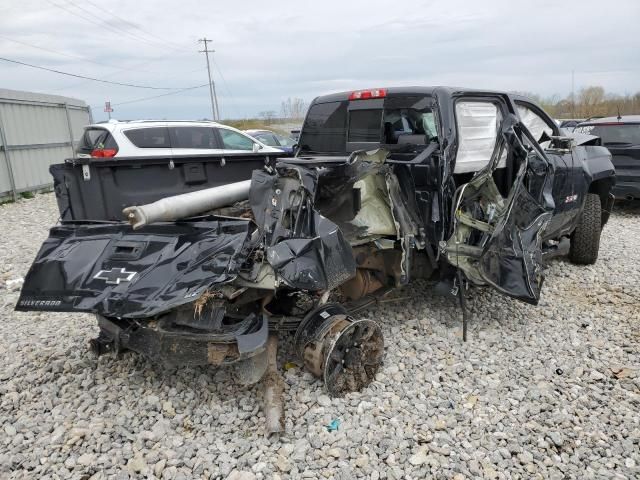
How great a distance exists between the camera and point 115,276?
123 inches

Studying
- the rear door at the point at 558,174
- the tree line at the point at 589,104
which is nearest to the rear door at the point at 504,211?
the rear door at the point at 558,174

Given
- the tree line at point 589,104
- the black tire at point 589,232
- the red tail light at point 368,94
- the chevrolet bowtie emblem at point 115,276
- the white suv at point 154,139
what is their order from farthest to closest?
1. the tree line at point 589,104
2. the white suv at point 154,139
3. the black tire at point 589,232
4. the red tail light at point 368,94
5. the chevrolet bowtie emblem at point 115,276

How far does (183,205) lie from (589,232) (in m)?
4.87

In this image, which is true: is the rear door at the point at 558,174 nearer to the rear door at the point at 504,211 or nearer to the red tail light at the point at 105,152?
the rear door at the point at 504,211

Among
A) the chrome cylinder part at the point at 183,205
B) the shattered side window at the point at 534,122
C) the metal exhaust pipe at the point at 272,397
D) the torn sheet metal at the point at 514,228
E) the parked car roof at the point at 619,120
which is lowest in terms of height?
the metal exhaust pipe at the point at 272,397

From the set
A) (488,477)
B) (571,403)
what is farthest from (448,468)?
(571,403)

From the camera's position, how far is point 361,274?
408 cm

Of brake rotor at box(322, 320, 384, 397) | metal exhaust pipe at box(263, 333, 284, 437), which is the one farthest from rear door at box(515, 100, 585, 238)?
metal exhaust pipe at box(263, 333, 284, 437)

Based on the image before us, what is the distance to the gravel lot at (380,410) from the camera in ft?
8.95

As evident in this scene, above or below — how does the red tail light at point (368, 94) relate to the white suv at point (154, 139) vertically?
above

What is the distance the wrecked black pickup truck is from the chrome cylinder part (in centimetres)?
1

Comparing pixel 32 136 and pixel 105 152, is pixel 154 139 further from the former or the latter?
pixel 32 136

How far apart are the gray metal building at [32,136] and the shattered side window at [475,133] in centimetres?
1205

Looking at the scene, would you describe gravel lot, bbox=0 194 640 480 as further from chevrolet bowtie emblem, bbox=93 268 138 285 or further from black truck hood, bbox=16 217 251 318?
chevrolet bowtie emblem, bbox=93 268 138 285
